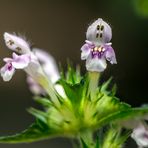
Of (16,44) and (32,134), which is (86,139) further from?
(16,44)

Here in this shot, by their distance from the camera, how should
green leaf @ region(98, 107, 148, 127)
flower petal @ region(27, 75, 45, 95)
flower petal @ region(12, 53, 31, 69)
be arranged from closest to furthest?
1. green leaf @ region(98, 107, 148, 127)
2. flower petal @ region(12, 53, 31, 69)
3. flower petal @ region(27, 75, 45, 95)

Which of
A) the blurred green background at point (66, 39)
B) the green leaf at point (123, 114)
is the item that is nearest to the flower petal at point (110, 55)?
the green leaf at point (123, 114)

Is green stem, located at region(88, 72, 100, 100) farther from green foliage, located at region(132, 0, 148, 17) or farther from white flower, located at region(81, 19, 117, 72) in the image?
green foliage, located at region(132, 0, 148, 17)

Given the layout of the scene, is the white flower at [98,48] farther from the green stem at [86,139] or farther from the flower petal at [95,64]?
the green stem at [86,139]

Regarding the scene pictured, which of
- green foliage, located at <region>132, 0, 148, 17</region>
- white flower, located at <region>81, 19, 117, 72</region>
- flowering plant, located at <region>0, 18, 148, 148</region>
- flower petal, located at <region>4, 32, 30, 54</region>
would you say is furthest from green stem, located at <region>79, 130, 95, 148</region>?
green foliage, located at <region>132, 0, 148, 17</region>

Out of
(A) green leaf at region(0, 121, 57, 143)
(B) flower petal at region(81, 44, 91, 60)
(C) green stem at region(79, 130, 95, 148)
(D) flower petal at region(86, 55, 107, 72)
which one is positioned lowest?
(C) green stem at region(79, 130, 95, 148)

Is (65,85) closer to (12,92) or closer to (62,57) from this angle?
(12,92)
